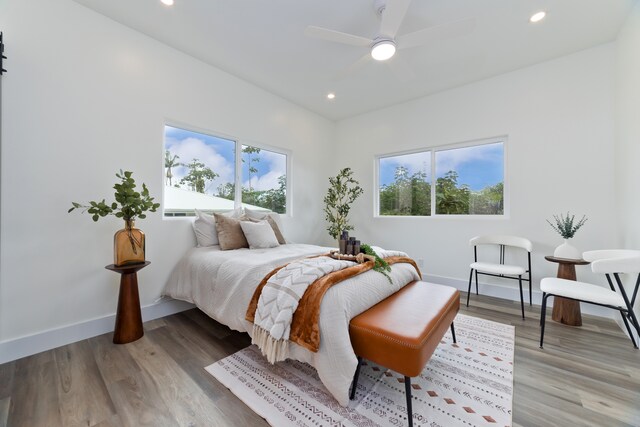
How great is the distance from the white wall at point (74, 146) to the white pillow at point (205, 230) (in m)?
0.13

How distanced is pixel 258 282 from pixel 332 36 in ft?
6.89

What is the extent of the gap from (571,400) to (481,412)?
1.95 ft

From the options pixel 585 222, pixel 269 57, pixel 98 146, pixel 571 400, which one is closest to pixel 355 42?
pixel 269 57

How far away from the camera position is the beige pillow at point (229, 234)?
276 cm

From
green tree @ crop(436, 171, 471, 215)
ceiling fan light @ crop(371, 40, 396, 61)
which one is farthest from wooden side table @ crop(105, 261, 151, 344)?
green tree @ crop(436, 171, 471, 215)

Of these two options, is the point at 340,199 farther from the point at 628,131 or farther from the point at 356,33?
the point at 628,131

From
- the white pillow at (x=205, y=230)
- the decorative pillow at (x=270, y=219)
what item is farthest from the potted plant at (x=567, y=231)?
the white pillow at (x=205, y=230)

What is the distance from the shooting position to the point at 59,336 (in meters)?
2.08

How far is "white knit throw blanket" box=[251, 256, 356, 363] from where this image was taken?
1579 mm

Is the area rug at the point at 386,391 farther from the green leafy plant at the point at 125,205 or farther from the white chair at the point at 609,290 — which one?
the green leafy plant at the point at 125,205

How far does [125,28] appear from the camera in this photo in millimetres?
2447

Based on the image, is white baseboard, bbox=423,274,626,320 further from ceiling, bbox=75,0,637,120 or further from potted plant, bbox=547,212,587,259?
ceiling, bbox=75,0,637,120

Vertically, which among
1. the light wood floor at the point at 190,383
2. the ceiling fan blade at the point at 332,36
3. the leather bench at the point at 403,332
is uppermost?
the ceiling fan blade at the point at 332,36

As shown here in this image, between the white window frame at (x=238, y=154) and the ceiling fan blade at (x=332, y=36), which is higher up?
the ceiling fan blade at (x=332, y=36)
